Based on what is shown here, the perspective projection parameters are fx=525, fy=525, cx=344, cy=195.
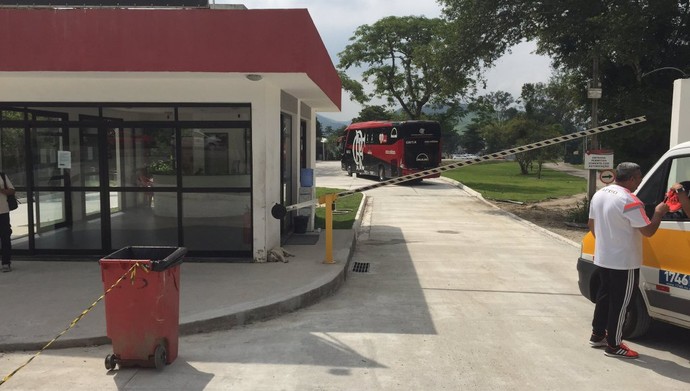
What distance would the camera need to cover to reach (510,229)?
13828 mm

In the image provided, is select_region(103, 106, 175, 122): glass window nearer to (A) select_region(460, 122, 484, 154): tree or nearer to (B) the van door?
(B) the van door

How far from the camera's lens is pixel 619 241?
479cm

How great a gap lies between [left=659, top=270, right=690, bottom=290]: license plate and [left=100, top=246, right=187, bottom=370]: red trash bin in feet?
14.7

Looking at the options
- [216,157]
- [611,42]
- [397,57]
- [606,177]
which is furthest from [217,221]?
[397,57]

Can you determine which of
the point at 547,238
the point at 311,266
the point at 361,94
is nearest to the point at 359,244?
the point at 311,266

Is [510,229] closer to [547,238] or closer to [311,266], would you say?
[547,238]

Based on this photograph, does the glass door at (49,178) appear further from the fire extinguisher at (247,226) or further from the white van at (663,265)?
the white van at (663,265)

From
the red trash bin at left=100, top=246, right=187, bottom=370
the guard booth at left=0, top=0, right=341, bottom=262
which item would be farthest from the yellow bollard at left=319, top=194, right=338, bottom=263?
the red trash bin at left=100, top=246, right=187, bottom=370

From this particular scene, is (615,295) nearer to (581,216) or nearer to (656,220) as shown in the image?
(656,220)

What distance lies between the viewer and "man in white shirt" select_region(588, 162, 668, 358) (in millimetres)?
4684

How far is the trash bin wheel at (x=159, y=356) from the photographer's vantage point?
4465mm

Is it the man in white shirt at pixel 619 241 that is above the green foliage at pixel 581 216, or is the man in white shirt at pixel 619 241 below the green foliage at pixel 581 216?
above

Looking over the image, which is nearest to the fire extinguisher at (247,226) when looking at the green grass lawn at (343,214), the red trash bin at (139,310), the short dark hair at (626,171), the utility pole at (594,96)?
the green grass lawn at (343,214)

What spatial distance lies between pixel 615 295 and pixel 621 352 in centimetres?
58
